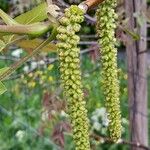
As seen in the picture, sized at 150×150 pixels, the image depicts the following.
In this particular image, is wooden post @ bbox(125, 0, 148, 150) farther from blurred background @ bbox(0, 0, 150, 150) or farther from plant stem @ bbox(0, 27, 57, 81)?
plant stem @ bbox(0, 27, 57, 81)

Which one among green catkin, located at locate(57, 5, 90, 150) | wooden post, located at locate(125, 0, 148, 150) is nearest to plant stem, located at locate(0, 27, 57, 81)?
green catkin, located at locate(57, 5, 90, 150)

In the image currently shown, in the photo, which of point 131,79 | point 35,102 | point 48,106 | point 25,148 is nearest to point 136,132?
point 131,79

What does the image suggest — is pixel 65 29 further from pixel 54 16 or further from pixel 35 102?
pixel 35 102

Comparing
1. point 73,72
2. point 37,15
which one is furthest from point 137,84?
point 73,72

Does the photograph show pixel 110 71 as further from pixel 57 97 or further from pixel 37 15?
pixel 57 97

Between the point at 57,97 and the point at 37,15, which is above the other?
the point at 37,15

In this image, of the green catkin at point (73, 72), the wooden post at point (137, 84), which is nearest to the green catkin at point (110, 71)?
the green catkin at point (73, 72)
